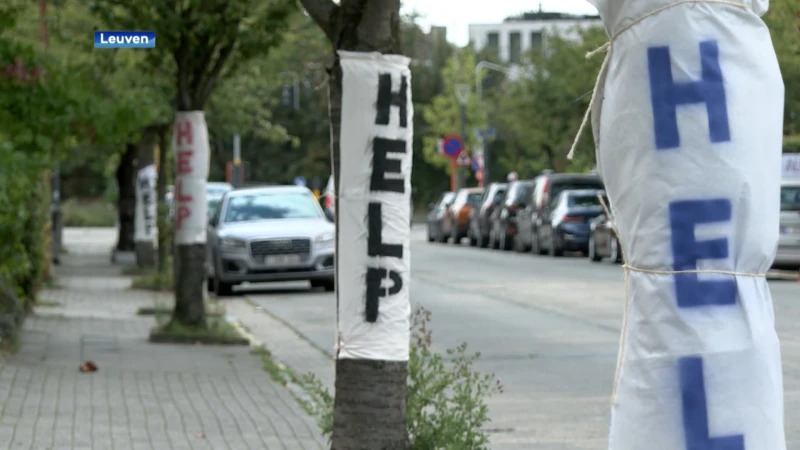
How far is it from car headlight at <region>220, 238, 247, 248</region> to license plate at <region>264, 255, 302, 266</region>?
1.33 ft

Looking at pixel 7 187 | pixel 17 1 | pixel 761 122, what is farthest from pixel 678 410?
pixel 17 1

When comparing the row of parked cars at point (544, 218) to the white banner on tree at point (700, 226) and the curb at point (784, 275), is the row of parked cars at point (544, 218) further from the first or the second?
the white banner on tree at point (700, 226)

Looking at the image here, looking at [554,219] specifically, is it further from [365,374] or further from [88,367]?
[365,374]

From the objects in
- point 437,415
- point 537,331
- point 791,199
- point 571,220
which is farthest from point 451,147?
point 437,415

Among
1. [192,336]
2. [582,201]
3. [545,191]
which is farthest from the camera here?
[545,191]

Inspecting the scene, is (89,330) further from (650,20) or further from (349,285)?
(650,20)

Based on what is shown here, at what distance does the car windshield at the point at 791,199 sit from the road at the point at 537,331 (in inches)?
82.9

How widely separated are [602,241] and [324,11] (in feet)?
81.8

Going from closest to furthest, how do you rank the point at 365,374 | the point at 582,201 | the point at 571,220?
the point at 365,374 → the point at 571,220 → the point at 582,201

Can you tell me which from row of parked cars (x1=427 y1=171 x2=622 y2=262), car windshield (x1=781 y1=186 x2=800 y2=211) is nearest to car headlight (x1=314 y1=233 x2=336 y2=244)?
car windshield (x1=781 y1=186 x2=800 y2=211)

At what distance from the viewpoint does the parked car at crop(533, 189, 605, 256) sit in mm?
35156

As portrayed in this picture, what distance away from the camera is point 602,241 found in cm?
3186

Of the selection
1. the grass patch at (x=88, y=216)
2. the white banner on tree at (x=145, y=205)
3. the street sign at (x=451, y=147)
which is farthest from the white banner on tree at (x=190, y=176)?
the grass patch at (x=88, y=216)

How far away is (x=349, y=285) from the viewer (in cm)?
734
